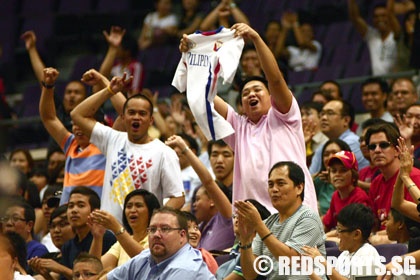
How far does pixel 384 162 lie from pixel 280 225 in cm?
159

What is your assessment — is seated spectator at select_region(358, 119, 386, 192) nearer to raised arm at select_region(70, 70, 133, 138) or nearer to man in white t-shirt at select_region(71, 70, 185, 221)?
man in white t-shirt at select_region(71, 70, 185, 221)

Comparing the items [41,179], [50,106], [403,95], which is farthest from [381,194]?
[41,179]

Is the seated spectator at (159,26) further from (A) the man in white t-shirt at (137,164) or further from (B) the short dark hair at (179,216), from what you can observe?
(B) the short dark hair at (179,216)

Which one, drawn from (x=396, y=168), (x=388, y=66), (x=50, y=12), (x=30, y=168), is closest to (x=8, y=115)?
(x=30, y=168)

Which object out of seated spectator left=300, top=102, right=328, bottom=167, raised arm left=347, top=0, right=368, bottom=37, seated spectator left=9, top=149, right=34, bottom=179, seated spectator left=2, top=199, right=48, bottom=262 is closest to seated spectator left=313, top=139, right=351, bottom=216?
seated spectator left=300, top=102, right=328, bottom=167

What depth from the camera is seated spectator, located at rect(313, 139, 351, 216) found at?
7.73m

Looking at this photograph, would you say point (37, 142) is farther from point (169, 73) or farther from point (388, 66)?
point (388, 66)

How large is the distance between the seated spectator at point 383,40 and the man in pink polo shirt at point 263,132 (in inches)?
191

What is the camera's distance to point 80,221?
7.27m

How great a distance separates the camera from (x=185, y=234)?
5.79 meters

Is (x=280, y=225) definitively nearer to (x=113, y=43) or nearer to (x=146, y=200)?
(x=146, y=200)

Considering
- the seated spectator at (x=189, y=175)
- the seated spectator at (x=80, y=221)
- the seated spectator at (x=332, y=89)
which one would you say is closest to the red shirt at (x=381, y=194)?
the seated spectator at (x=80, y=221)

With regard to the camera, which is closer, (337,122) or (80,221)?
(80,221)

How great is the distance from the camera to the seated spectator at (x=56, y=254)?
703cm
